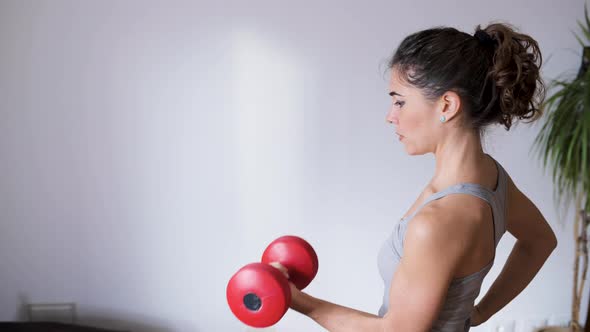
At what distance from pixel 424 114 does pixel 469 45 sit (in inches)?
6.0

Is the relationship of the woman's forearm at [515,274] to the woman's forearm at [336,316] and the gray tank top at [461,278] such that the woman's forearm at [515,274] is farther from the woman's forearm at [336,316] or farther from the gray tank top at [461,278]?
the woman's forearm at [336,316]

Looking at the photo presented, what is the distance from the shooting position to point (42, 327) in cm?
176

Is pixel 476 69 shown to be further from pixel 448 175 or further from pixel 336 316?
pixel 336 316

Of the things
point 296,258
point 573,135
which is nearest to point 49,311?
point 296,258

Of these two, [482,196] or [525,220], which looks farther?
[525,220]

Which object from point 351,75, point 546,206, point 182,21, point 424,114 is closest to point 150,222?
point 182,21

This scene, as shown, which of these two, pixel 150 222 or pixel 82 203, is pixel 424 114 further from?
pixel 82 203

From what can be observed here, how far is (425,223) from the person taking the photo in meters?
0.77

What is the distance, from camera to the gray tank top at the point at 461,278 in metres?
0.86

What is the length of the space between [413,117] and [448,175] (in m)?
0.13

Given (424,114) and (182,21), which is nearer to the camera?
(424,114)

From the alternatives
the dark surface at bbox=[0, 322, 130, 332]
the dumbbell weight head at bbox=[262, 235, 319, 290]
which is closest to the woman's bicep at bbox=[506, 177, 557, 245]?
the dumbbell weight head at bbox=[262, 235, 319, 290]

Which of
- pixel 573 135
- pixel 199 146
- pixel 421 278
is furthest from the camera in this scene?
pixel 199 146

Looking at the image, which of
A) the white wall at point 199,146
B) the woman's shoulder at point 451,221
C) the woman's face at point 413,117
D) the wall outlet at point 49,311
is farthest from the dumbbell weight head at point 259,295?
the wall outlet at point 49,311
